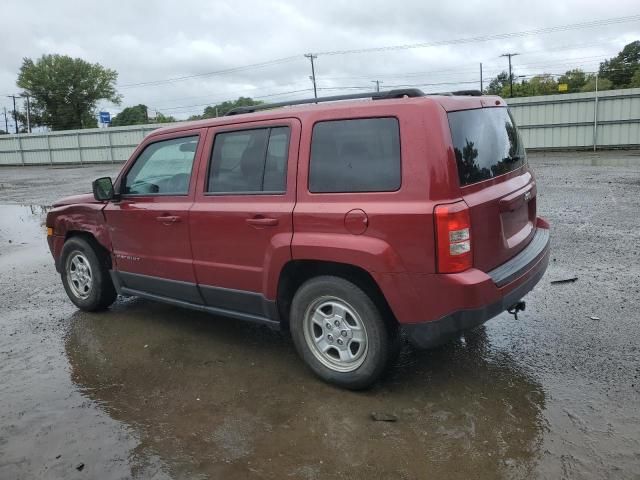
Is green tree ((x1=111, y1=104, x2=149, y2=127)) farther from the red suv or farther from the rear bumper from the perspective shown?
the rear bumper

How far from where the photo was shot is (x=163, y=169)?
15.3 feet

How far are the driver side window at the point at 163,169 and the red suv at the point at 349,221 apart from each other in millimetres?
17

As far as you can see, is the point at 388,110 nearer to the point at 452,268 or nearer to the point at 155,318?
the point at 452,268

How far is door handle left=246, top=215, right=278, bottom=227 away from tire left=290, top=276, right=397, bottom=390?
467mm

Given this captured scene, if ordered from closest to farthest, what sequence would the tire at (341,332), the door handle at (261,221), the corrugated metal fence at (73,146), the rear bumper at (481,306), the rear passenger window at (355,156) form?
the rear bumper at (481,306), the rear passenger window at (355,156), the tire at (341,332), the door handle at (261,221), the corrugated metal fence at (73,146)

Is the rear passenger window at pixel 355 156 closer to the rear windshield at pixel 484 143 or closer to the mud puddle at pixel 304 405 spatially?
the rear windshield at pixel 484 143

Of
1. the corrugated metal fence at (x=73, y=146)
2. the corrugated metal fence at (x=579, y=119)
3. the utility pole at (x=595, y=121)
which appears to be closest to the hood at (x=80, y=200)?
the corrugated metal fence at (x=579, y=119)

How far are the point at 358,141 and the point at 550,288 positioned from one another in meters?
3.01

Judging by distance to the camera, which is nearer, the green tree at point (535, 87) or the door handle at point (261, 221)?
the door handle at point (261, 221)

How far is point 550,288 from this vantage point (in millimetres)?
5387

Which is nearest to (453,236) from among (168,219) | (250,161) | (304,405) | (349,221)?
(349,221)

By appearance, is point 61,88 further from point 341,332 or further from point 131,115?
point 341,332

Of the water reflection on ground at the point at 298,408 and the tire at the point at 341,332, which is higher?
the tire at the point at 341,332

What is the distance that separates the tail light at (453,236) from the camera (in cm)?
309
